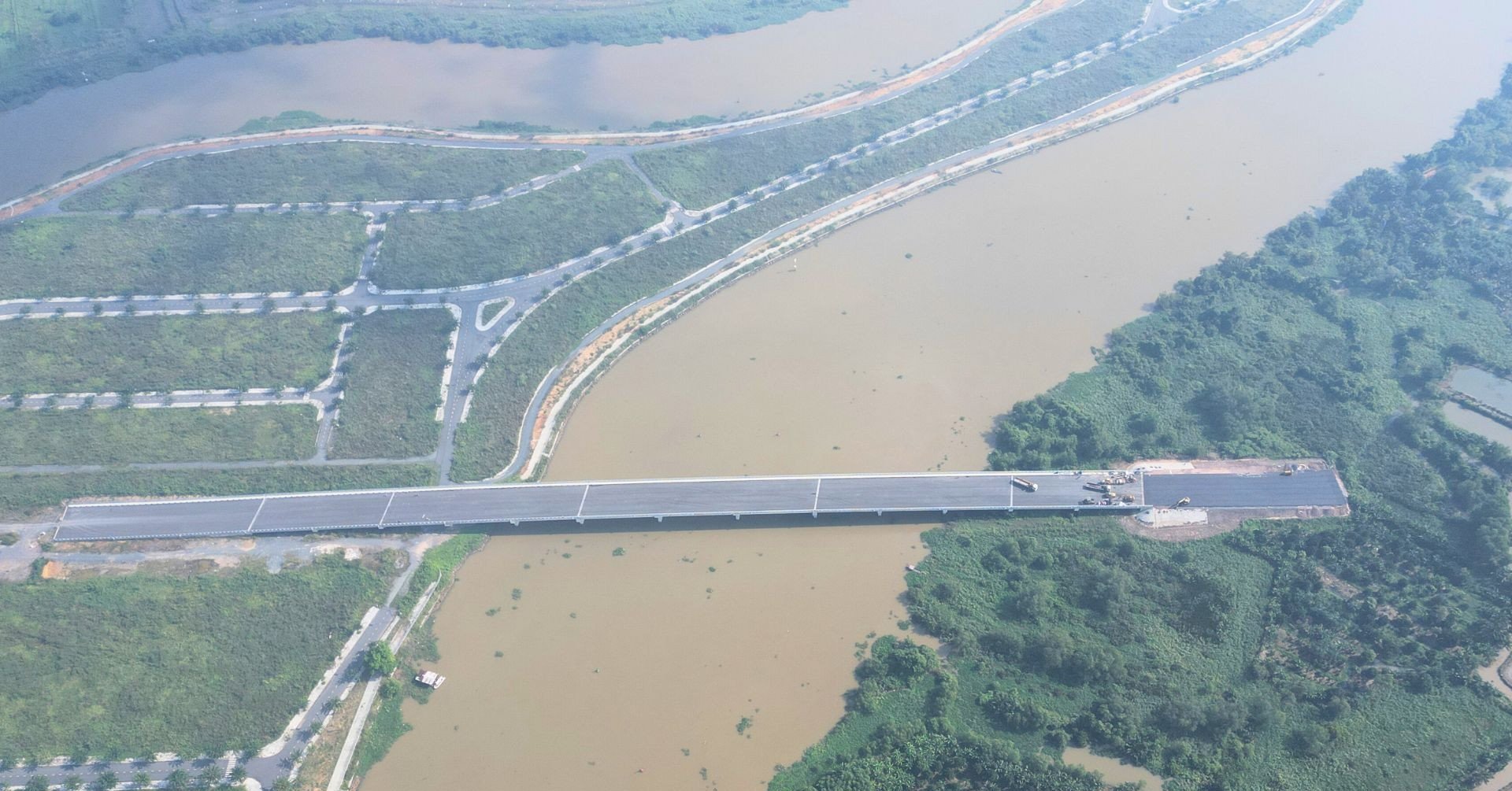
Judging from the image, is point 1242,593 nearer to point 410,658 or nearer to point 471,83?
point 410,658

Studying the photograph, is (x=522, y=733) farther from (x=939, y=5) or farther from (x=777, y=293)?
(x=939, y=5)

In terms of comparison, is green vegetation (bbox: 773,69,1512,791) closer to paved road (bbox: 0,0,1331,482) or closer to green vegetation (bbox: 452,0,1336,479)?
paved road (bbox: 0,0,1331,482)

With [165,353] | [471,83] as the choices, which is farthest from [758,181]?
[165,353]

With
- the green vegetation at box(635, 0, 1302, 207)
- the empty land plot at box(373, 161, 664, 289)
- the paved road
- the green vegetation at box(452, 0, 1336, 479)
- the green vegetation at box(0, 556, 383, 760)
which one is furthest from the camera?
the green vegetation at box(635, 0, 1302, 207)

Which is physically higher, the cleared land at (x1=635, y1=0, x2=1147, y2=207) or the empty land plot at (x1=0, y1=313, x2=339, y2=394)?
the cleared land at (x1=635, y1=0, x2=1147, y2=207)

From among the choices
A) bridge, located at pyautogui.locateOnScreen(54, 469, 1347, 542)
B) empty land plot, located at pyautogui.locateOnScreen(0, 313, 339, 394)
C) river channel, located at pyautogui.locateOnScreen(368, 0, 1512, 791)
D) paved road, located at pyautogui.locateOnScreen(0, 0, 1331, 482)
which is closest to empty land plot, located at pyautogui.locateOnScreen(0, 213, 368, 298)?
paved road, located at pyautogui.locateOnScreen(0, 0, 1331, 482)

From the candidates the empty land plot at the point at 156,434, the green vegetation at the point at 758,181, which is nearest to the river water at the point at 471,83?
the green vegetation at the point at 758,181

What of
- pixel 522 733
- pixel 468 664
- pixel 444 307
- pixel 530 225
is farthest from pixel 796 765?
pixel 530 225

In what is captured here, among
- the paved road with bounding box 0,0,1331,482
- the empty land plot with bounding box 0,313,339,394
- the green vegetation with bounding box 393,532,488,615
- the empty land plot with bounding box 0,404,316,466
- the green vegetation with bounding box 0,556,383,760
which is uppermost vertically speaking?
the paved road with bounding box 0,0,1331,482
